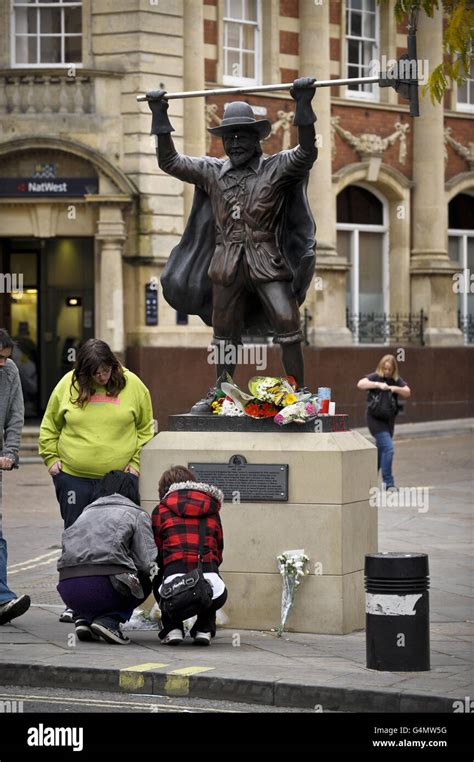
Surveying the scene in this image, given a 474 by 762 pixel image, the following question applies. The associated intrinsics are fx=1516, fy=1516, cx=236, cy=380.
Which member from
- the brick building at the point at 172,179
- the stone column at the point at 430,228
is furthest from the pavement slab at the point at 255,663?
the stone column at the point at 430,228

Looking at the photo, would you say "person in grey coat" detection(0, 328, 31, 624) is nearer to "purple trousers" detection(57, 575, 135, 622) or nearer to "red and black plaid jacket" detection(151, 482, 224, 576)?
"purple trousers" detection(57, 575, 135, 622)

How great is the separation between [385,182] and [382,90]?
1.75 metres

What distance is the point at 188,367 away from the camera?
2570cm

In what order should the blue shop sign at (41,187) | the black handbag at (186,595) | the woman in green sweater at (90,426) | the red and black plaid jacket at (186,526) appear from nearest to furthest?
the black handbag at (186,595) < the red and black plaid jacket at (186,526) < the woman in green sweater at (90,426) < the blue shop sign at (41,187)

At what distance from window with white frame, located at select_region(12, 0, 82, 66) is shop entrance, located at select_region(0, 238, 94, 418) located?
3.05 meters

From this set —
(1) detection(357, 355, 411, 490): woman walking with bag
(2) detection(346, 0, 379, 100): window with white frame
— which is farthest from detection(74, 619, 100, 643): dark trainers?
(2) detection(346, 0, 379, 100): window with white frame

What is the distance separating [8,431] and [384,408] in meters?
8.92

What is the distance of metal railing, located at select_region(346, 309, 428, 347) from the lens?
29.2 metres

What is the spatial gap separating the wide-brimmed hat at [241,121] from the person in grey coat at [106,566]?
2.86 meters

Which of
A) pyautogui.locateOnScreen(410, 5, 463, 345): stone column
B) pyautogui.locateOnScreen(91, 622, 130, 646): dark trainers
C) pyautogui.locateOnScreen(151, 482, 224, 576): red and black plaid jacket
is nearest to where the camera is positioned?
pyautogui.locateOnScreen(91, 622, 130, 646): dark trainers

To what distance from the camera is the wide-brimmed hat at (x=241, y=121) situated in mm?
10711

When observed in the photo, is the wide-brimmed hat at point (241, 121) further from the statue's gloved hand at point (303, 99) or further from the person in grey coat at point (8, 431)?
the person in grey coat at point (8, 431)

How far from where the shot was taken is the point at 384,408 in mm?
18734

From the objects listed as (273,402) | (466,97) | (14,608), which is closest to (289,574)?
(273,402)
